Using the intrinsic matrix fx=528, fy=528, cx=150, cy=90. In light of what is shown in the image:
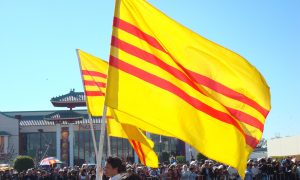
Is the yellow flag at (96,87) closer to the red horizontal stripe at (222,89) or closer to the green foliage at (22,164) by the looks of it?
the red horizontal stripe at (222,89)

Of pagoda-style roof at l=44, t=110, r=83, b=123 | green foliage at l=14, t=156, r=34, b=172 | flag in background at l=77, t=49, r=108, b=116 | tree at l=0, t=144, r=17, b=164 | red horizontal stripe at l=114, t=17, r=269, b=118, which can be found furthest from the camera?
pagoda-style roof at l=44, t=110, r=83, b=123

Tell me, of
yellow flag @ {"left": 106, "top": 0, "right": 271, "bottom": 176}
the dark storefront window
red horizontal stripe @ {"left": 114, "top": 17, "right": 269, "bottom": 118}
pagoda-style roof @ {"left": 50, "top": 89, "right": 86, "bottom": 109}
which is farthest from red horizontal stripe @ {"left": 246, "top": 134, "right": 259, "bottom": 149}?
pagoda-style roof @ {"left": 50, "top": 89, "right": 86, "bottom": 109}

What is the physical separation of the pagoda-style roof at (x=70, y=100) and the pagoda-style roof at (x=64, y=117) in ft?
11.5

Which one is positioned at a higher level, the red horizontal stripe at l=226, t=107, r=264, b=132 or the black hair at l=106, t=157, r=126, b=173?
the red horizontal stripe at l=226, t=107, r=264, b=132

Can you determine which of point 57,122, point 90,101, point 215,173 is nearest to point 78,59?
point 90,101

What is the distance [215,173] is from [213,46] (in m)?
17.1

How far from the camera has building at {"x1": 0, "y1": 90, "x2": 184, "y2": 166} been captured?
4972 cm

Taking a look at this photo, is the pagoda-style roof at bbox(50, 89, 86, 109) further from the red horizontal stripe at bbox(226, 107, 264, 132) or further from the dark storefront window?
the red horizontal stripe at bbox(226, 107, 264, 132)

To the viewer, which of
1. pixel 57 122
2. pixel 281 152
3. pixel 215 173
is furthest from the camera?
pixel 281 152

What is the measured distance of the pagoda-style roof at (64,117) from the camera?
49.7 m

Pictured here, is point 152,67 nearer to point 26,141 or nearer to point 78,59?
point 78,59

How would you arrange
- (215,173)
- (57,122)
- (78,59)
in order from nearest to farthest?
(78,59)
(215,173)
(57,122)

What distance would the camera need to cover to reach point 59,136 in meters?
49.1

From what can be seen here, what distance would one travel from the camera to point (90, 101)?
11.8 meters
